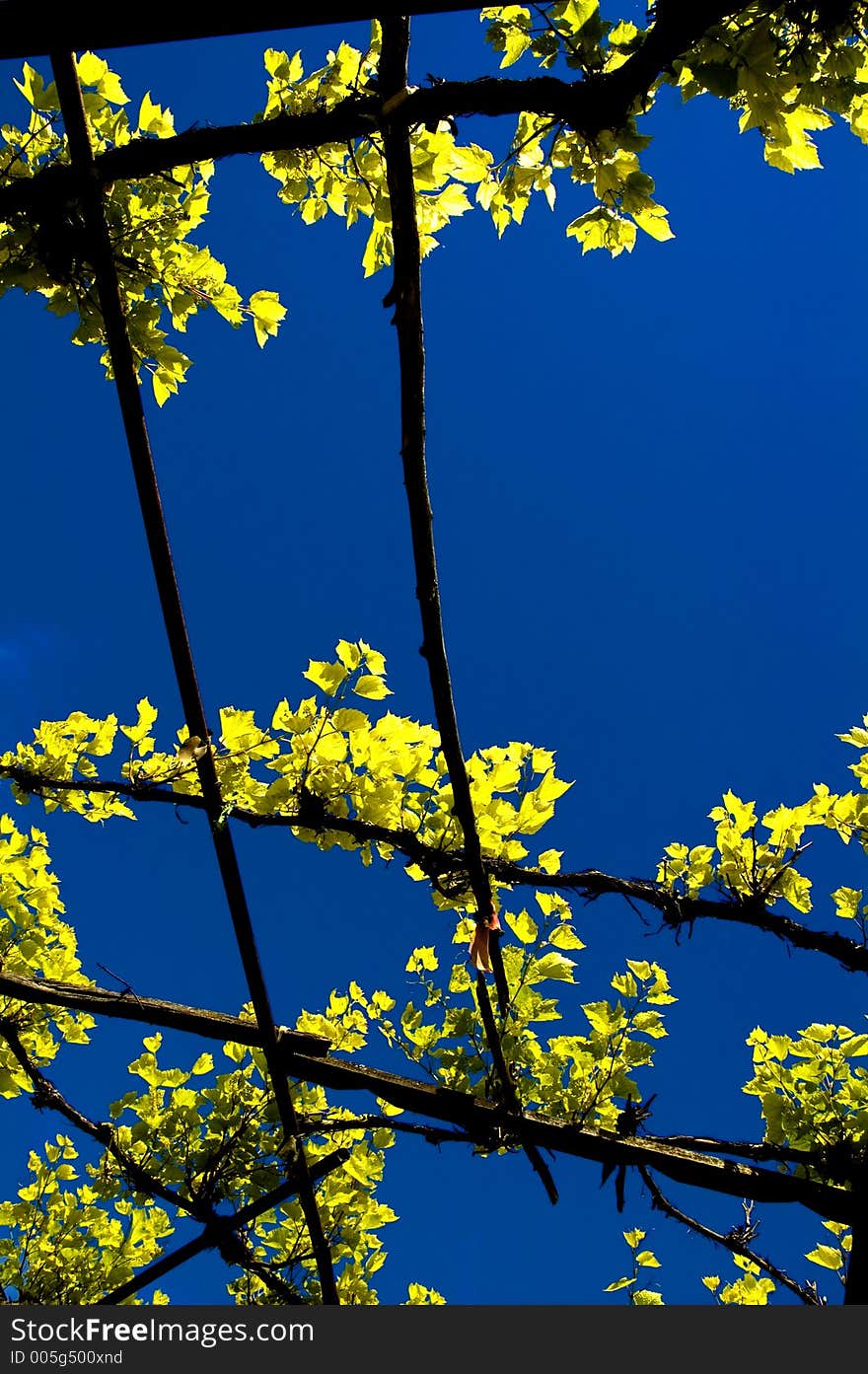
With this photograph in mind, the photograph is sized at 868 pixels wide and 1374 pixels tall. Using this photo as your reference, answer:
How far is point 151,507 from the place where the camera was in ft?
6.78

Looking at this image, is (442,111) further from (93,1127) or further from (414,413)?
(93,1127)

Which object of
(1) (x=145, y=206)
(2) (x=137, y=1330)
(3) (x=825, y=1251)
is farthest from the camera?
(3) (x=825, y=1251)

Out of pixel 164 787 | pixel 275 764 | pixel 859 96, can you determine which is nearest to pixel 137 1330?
pixel 164 787

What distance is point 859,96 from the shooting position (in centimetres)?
211

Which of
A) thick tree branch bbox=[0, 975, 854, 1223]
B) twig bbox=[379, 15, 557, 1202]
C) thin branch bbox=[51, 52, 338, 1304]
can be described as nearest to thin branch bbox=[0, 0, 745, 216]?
twig bbox=[379, 15, 557, 1202]

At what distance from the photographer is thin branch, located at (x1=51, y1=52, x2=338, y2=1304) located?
1.85 metres

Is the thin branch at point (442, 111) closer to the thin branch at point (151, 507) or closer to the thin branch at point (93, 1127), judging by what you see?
the thin branch at point (151, 507)

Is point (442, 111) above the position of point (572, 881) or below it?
above

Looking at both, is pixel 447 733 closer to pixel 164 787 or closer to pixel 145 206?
pixel 164 787

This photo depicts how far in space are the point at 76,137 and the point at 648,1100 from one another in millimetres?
3261

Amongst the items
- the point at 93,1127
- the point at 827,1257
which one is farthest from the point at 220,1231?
the point at 827,1257

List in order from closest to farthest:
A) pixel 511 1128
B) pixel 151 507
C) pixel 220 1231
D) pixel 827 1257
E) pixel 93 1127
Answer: pixel 151 507 < pixel 511 1128 < pixel 220 1231 < pixel 827 1257 < pixel 93 1127

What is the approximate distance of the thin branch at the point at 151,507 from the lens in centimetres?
185

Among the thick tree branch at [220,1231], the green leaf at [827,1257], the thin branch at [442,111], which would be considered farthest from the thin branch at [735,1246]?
the thin branch at [442,111]
